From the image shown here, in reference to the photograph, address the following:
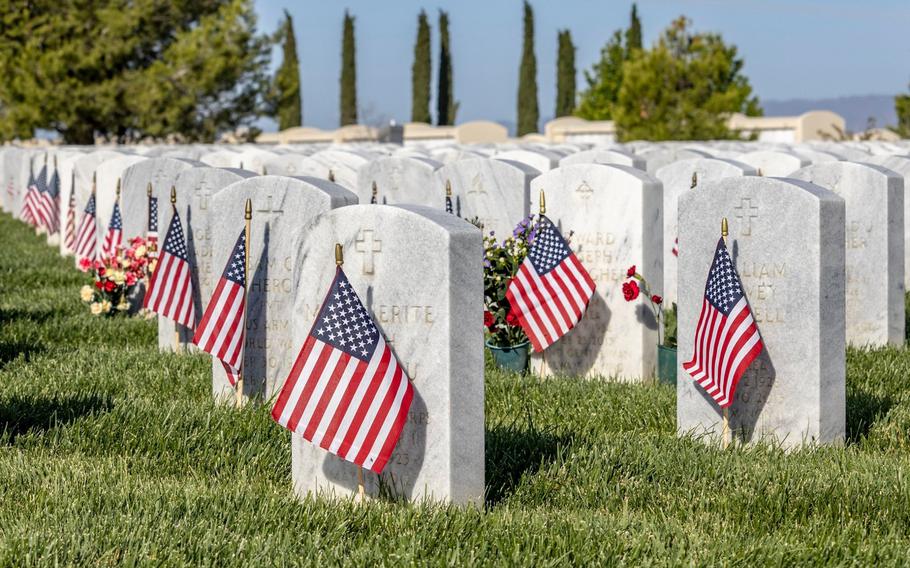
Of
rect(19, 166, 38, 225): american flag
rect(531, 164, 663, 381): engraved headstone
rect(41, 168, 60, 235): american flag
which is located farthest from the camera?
rect(19, 166, 38, 225): american flag

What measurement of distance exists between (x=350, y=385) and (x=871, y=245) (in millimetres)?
5593

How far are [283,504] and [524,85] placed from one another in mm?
56145

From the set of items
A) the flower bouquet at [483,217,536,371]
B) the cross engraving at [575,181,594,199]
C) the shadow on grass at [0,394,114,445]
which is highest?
the cross engraving at [575,181,594,199]

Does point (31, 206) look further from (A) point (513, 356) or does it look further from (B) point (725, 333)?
(B) point (725, 333)

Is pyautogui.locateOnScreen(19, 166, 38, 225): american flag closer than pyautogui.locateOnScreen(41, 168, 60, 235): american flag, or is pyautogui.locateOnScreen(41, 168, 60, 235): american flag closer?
pyautogui.locateOnScreen(41, 168, 60, 235): american flag

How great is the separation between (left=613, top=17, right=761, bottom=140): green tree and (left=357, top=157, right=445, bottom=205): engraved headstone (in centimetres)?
2382

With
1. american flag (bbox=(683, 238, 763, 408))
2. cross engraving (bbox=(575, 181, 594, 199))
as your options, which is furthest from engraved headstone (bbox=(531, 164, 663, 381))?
american flag (bbox=(683, 238, 763, 408))

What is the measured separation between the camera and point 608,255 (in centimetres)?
928

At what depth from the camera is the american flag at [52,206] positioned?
18.8 metres

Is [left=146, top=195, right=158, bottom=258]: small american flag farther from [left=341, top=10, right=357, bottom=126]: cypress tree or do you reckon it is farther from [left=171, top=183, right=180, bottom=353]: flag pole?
[left=341, top=10, right=357, bottom=126]: cypress tree

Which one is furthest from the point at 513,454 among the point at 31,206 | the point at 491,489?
the point at 31,206

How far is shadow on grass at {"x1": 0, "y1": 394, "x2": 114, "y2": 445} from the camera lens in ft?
23.1

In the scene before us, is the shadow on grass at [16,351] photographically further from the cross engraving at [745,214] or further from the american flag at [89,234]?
the cross engraving at [745,214]

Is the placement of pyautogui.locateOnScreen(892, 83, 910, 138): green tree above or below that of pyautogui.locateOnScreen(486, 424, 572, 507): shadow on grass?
above
